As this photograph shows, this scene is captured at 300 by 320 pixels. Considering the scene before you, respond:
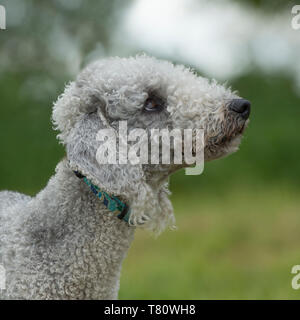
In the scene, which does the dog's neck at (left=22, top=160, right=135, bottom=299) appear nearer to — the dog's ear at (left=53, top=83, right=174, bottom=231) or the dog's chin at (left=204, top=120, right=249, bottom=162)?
the dog's ear at (left=53, top=83, right=174, bottom=231)

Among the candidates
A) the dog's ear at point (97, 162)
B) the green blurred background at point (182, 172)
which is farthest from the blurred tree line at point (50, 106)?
the dog's ear at point (97, 162)

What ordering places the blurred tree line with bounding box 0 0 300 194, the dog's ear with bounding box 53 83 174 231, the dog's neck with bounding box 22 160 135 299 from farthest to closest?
1. the blurred tree line with bounding box 0 0 300 194
2. the dog's neck with bounding box 22 160 135 299
3. the dog's ear with bounding box 53 83 174 231

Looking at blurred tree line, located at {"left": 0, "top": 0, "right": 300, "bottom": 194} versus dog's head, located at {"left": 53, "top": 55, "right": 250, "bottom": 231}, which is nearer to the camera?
dog's head, located at {"left": 53, "top": 55, "right": 250, "bottom": 231}

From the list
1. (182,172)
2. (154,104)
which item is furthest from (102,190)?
(182,172)

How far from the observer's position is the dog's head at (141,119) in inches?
79.0

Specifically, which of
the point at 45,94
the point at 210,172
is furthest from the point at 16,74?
the point at 210,172

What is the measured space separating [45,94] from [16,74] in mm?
627

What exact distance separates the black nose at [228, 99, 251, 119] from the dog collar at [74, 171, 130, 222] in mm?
569

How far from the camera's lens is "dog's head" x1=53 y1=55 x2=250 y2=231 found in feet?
6.58

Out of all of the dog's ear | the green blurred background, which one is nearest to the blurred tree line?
the green blurred background

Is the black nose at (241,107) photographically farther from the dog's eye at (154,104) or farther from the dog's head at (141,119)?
the dog's eye at (154,104)

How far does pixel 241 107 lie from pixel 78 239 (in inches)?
32.6

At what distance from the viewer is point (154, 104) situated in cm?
211
